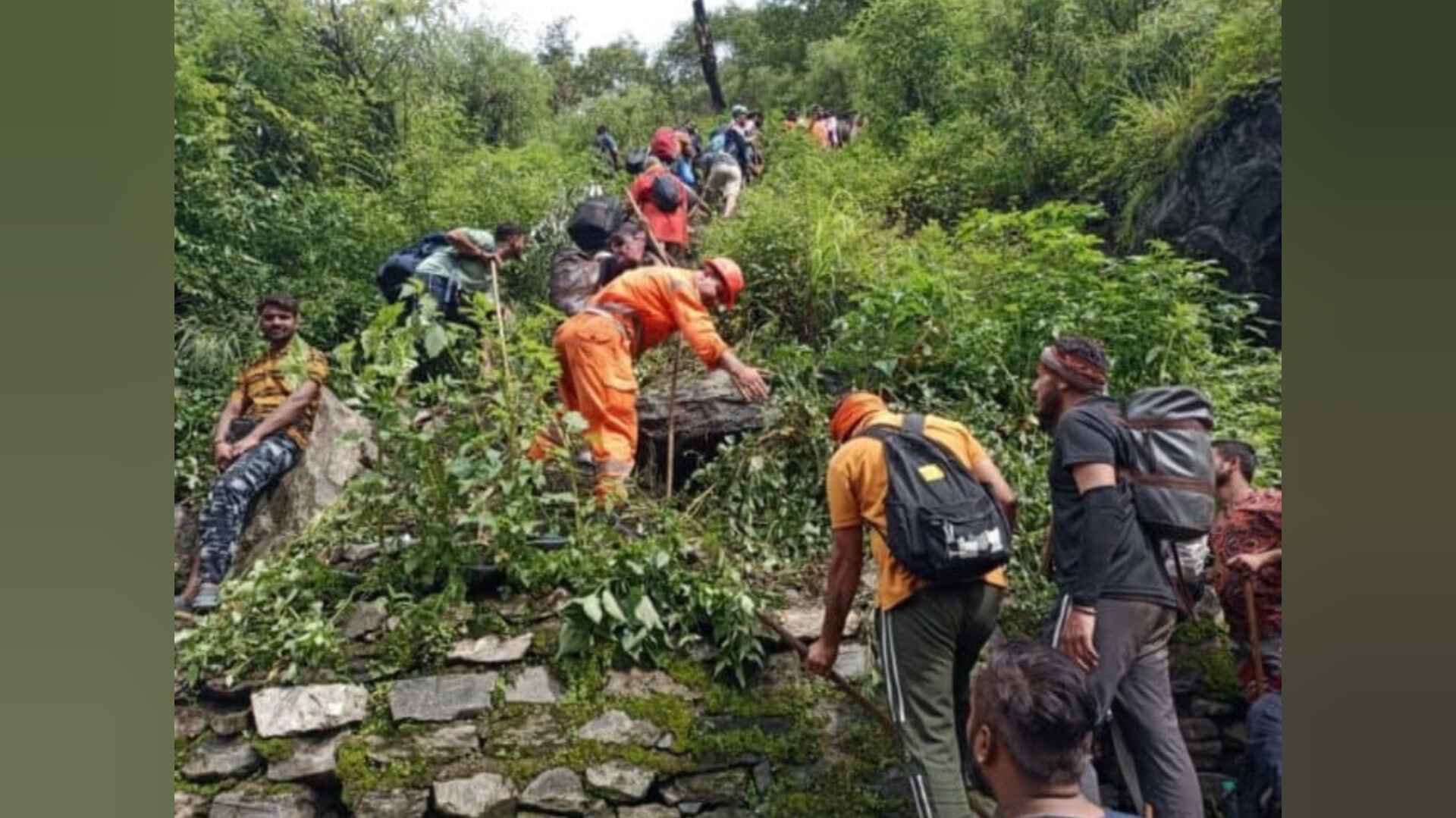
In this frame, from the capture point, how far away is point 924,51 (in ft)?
49.5

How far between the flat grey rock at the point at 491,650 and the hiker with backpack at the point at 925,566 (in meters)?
1.61

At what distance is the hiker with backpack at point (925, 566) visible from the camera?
12.2 ft

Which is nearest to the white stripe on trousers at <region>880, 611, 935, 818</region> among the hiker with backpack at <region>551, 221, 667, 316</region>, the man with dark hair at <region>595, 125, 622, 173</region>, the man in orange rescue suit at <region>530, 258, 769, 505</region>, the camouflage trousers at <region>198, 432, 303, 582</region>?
the man in orange rescue suit at <region>530, 258, 769, 505</region>

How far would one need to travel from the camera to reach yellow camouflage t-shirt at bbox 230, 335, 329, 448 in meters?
6.17

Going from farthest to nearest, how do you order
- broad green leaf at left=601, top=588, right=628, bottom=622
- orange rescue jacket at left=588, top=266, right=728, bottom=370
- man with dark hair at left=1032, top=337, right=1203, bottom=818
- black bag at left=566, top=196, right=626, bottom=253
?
black bag at left=566, top=196, right=626, bottom=253 < orange rescue jacket at left=588, top=266, right=728, bottom=370 < broad green leaf at left=601, top=588, right=628, bottom=622 < man with dark hair at left=1032, top=337, right=1203, bottom=818

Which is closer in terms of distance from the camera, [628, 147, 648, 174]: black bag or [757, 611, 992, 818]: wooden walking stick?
[757, 611, 992, 818]: wooden walking stick

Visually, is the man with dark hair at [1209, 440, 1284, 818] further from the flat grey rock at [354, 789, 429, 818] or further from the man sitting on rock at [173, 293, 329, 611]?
the man sitting on rock at [173, 293, 329, 611]

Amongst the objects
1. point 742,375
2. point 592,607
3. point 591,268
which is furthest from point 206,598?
point 591,268

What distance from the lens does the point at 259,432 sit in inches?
240

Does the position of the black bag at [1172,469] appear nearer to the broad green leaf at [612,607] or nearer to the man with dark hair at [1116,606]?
the man with dark hair at [1116,606]

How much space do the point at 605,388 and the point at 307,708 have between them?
7.22ft

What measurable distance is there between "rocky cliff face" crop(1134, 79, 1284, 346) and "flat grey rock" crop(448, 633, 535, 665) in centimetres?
624

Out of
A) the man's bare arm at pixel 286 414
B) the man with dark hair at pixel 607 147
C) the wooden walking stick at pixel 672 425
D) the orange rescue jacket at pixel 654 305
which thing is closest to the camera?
the orange rescue jacket at pixel 654 305

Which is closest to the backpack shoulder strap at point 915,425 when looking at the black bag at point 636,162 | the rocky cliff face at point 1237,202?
the rocky cliff face at point 1237,202
